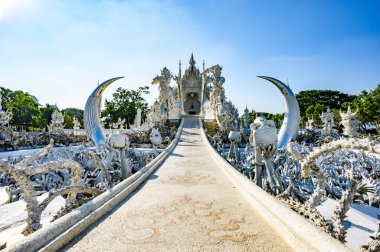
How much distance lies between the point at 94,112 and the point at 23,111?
108 feet

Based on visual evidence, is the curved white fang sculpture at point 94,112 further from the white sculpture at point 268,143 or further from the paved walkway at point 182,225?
the white sculpture at point 268,143

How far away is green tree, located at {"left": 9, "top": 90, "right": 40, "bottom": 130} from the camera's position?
39500 millimetres

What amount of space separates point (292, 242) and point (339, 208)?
45.0 inches

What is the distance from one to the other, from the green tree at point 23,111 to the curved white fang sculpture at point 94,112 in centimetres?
3136

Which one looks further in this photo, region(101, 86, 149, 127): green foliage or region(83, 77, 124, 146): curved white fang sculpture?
→ region(101, 86, 149, 127): green foliage

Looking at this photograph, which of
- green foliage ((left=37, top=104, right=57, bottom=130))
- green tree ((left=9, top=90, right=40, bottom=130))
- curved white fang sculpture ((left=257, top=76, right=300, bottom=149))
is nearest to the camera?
curved white fang sculpture ((left=257, top=76, right=300, bottom=149))

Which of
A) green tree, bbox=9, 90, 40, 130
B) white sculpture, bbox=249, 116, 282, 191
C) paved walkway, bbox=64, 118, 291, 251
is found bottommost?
paved walkway, bbox=64, 118, 291, 251

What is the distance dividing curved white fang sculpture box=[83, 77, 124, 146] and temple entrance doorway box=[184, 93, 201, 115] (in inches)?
1017

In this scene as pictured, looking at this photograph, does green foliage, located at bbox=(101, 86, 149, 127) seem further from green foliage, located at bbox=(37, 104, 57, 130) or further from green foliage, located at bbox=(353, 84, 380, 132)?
green foliage, located at bbox=(353, 84, 380, 132)

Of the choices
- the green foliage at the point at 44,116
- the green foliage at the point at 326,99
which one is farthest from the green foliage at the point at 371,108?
the green foliage at the point at 44,116

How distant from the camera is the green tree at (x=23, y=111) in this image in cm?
3950

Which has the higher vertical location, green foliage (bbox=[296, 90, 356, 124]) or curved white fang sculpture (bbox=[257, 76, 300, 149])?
green foliage (bbox=[296, 90, 356, 124])

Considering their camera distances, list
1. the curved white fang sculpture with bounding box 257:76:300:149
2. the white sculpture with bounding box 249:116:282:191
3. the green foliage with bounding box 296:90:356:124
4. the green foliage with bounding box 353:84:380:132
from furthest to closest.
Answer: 1. the green foliage with bounding box 296:90:356:124
2. the green foliage with bounding box 353:84:380:132
3. the curved white fang sculpture with bounding box 257:76:300:149
4. the white sculpture with bounding box 249:116:282:191

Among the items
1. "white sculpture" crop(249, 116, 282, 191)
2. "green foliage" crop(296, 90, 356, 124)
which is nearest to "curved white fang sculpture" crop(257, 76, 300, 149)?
"white sculpture" crop(249, 116, 282, 191)
